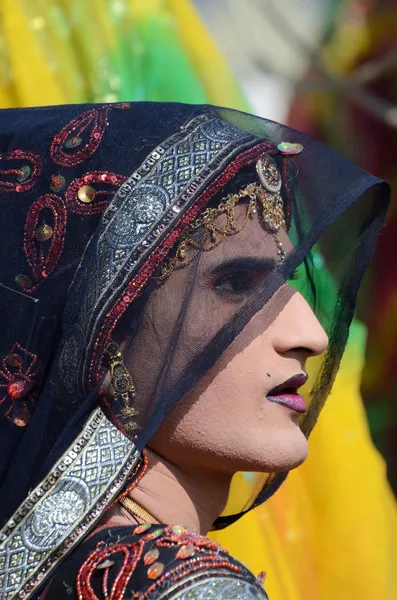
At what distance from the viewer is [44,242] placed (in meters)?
1.75

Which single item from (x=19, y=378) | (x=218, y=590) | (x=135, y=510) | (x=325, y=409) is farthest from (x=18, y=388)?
(x=325, y=409)

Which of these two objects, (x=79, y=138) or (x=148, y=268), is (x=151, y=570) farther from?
(x=79, y=138)

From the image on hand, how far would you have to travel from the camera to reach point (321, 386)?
2031 millimetres

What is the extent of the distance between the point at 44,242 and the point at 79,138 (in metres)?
0.20

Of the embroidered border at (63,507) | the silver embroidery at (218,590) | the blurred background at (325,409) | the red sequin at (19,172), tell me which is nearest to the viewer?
the silver embroidery at (218,590)

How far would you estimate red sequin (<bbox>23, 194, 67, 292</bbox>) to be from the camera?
1.74 meters

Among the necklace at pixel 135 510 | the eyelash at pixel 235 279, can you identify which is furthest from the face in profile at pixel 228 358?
the necklace at pixel 135 510

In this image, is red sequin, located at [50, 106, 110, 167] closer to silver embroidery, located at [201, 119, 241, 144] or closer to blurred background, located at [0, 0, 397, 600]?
silver embroidery, located at [201, 119, 241, 144]

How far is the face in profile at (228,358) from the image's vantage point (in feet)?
5.48

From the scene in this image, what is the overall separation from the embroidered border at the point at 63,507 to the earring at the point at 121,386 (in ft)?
0.12

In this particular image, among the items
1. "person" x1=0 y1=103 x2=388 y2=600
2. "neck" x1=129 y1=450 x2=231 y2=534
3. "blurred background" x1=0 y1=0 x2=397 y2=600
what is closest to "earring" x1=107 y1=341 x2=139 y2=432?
"person" x1=0 y1=103 x2=388 y2=600

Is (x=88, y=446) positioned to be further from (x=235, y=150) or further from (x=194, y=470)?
(x=235, y=150)

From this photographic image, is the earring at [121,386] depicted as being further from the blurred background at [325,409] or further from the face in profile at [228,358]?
the blurred background at [325,409]

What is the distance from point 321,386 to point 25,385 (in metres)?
0.62
